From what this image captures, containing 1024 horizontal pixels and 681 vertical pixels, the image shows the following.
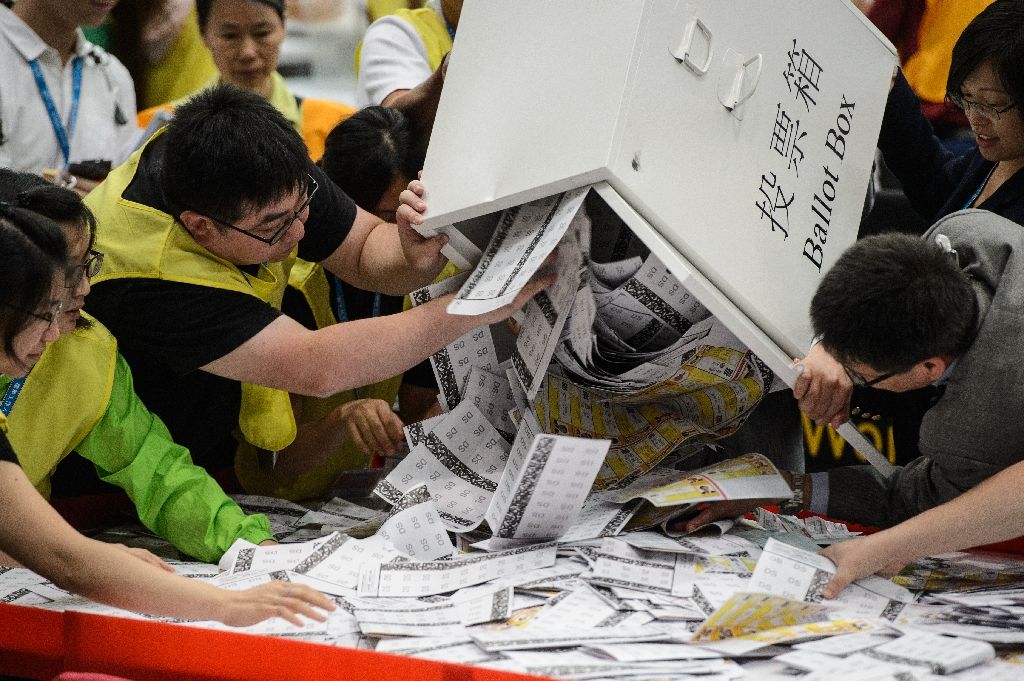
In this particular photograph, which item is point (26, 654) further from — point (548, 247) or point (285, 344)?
point (548, 247)

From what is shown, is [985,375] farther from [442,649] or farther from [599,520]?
[442,649]

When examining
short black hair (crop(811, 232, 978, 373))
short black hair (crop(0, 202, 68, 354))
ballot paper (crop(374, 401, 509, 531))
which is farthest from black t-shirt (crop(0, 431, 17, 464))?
short black hair (crop(811, 232, 978, 373))

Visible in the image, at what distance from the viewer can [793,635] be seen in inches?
53.4

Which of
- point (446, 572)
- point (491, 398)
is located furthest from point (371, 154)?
point (446, 572)

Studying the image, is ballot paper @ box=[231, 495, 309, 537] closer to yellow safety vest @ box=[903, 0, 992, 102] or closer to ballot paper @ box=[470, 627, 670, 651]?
ballot paper @ box=[470, 627, 670, 651]

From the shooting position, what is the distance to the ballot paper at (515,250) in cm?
146

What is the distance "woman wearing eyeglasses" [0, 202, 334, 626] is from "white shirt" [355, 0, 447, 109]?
1284 mm

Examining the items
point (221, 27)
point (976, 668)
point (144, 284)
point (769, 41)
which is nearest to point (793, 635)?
point (976, 668)

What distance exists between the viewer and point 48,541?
4.50ft

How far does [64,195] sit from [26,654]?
0.61m

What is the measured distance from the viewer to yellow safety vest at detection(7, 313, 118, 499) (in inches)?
65.0

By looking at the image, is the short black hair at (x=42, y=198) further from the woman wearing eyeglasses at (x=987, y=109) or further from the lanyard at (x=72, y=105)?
the woman wearing eyeglasses at (x=987, y=109)

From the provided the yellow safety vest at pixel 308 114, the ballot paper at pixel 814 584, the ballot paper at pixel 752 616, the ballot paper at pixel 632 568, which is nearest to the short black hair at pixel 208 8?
the yellow safety vest at pixel 308 114

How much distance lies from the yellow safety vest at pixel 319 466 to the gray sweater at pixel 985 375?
42.3 inches
